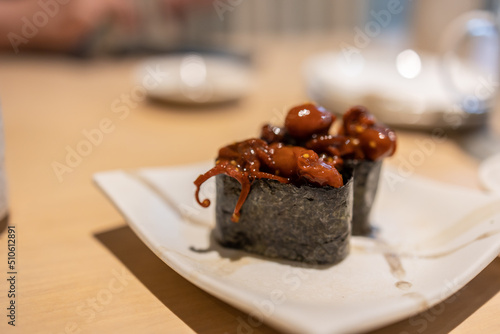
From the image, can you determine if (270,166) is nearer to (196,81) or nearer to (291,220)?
(291,220)

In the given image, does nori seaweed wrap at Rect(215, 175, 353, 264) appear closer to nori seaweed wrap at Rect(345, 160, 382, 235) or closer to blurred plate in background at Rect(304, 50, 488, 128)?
nori seaweed wrap at Rect(345, 160, 382, 235)

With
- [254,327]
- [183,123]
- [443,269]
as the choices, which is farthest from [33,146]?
[443,269]

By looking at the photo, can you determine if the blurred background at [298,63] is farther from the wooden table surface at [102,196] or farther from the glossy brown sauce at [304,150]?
the glossy brown sauce at [304,150]

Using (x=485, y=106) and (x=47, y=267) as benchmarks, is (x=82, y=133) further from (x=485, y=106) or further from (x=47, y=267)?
(x=485, y=106)

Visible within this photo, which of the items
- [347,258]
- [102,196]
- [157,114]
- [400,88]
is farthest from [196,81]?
[347,258]

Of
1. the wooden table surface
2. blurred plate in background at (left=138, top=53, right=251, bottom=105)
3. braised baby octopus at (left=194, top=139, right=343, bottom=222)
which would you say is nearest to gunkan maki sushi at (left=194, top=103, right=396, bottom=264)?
braised baby octopus at (left=194, top=139, right=343, bottom=222)

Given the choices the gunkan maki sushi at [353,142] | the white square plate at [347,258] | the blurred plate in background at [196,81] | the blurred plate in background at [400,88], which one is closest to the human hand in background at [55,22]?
the blurred plate in background at [196,81]
